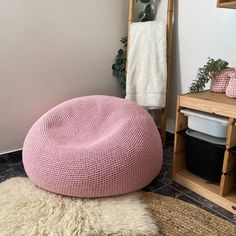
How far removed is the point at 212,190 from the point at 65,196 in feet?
2.33

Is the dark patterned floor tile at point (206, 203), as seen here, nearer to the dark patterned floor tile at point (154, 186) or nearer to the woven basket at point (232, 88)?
the dark patterned floor tile at point (154, 186)

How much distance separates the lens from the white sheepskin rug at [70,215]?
95 centimetres

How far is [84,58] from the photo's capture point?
181 cm

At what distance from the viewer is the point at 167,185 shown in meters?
1.36

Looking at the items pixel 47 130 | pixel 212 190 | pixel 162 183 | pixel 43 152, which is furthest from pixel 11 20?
pixel 212 190

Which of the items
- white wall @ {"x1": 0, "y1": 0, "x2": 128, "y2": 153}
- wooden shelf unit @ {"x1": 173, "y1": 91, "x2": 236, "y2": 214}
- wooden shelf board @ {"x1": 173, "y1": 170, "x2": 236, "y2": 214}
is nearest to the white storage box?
wooden shelf unit @ {"x1": 173, "y1": 91, "x2": 236, "y2": 214}

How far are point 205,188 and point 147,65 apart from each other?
91 centimetres

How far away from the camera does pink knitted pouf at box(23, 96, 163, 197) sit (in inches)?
42.5

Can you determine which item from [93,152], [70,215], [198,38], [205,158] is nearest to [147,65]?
[198,38]

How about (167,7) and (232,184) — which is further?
(167,7)

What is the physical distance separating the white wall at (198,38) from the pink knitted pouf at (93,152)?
564mm

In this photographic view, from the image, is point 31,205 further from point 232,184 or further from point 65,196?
point 232,184

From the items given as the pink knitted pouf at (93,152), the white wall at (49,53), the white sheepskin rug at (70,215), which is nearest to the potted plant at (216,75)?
the pink knitted pouf at (93,152)

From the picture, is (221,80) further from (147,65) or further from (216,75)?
(147,65)
